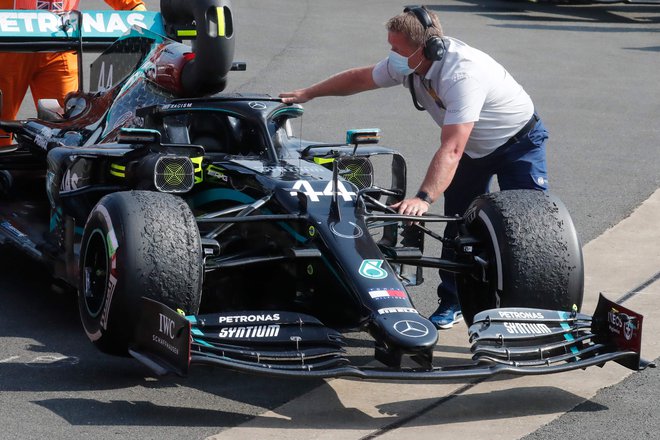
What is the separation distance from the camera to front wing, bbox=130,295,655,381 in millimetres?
5223

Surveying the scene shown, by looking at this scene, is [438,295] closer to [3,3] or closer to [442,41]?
[442,41]

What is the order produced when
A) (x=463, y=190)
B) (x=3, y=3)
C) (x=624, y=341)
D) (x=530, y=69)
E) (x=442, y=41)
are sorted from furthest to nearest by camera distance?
(x=530, y=69) → (x=3, y=3) → (x=463, y=190) → (x=442, y=41) → (x=624, y=341)

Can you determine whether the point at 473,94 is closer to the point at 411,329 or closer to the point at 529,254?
the point at 529,254

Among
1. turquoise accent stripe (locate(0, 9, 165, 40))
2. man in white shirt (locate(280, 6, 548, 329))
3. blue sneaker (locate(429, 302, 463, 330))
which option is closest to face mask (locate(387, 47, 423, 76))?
man in white shirt (locate(280, 6, 548, 329))

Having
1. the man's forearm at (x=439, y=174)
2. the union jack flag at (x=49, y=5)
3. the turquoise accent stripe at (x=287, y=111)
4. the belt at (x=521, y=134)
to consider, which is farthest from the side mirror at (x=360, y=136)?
the union jack flag at (x=49, y=5)

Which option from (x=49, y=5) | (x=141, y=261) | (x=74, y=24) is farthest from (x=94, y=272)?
(x=49, y=5)

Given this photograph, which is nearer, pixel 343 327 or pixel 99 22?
pixel 343 327

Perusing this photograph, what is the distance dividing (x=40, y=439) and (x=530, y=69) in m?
11.8

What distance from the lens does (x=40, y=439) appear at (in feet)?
17.1

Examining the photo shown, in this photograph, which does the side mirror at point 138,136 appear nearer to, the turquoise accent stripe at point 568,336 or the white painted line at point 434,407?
the white painted line at point 434,407

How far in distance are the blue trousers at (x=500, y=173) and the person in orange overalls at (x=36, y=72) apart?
3.70 metres

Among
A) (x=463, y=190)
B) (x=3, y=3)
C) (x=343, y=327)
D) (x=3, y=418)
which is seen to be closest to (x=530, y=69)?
(x=3, y=3)

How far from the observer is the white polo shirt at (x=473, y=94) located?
6332 mm

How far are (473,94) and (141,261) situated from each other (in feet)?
6.42
